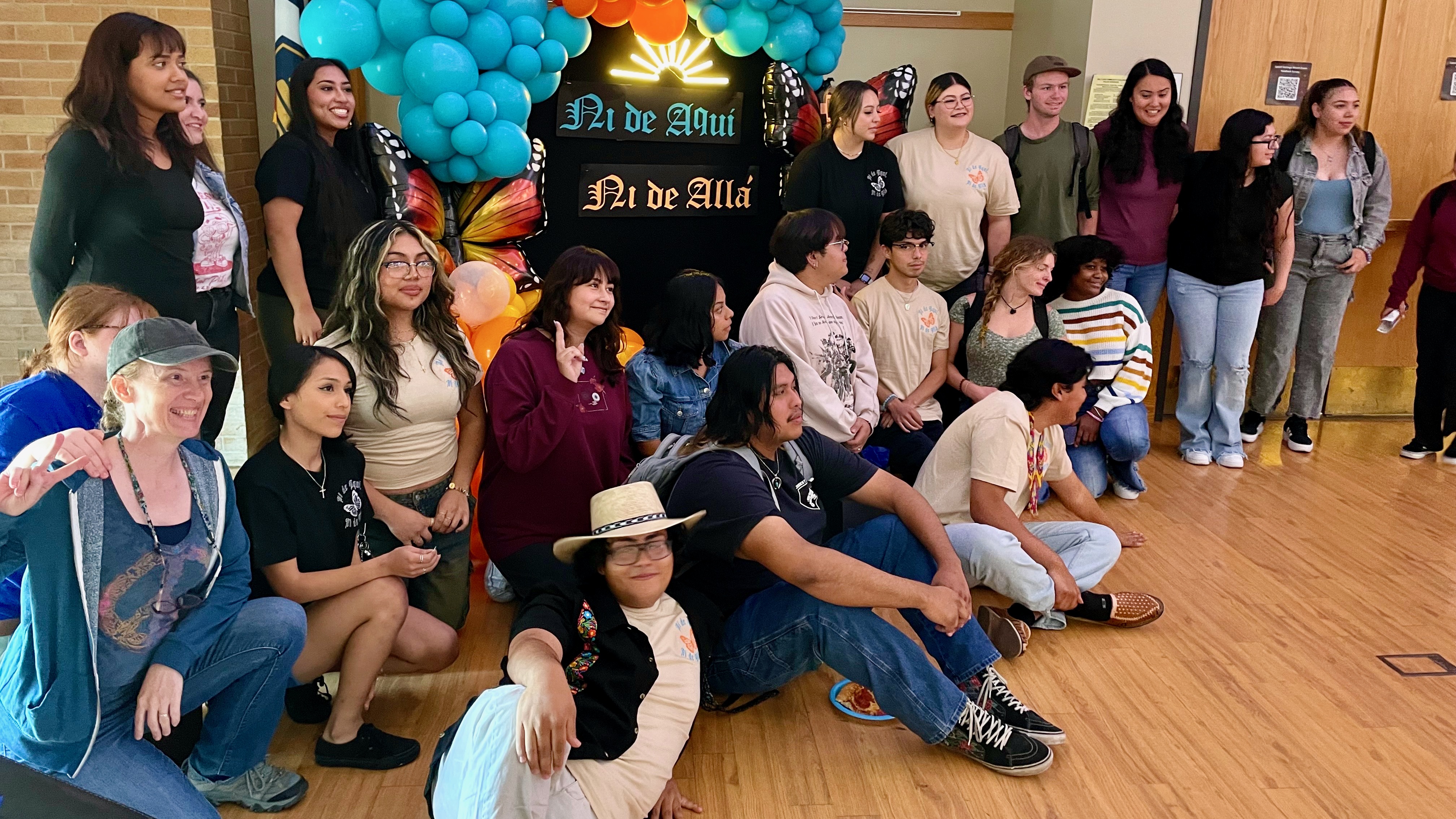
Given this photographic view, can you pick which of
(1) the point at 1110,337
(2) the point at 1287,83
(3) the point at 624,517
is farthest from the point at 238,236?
(2) the point at 1287,83

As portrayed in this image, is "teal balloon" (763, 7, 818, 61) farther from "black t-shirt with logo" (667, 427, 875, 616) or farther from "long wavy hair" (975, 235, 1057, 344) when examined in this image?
"black t-shirt with logo" (667, 427, 875, 616)

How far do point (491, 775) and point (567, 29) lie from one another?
282 centimetres

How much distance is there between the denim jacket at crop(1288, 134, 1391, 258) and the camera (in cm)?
471

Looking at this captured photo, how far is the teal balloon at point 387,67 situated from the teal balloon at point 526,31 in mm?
361

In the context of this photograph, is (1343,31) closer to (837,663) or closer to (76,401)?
(837,663)

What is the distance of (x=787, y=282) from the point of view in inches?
137

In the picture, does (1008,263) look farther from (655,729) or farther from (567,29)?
(655,729)

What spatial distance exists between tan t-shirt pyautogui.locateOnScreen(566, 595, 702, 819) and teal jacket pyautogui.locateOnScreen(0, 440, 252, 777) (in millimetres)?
790

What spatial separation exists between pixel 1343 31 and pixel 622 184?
3375mm

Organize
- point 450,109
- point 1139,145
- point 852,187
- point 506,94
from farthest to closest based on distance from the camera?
point 1139,145, point 852,187, point 506,94, point 450,109

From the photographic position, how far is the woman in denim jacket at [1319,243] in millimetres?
4703

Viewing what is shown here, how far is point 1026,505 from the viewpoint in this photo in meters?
3.11

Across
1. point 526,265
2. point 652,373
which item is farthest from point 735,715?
point 526,265

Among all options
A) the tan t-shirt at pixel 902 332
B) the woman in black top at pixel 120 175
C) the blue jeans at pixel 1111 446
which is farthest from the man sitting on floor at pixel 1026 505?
the woman in black top at pixel 120 175
